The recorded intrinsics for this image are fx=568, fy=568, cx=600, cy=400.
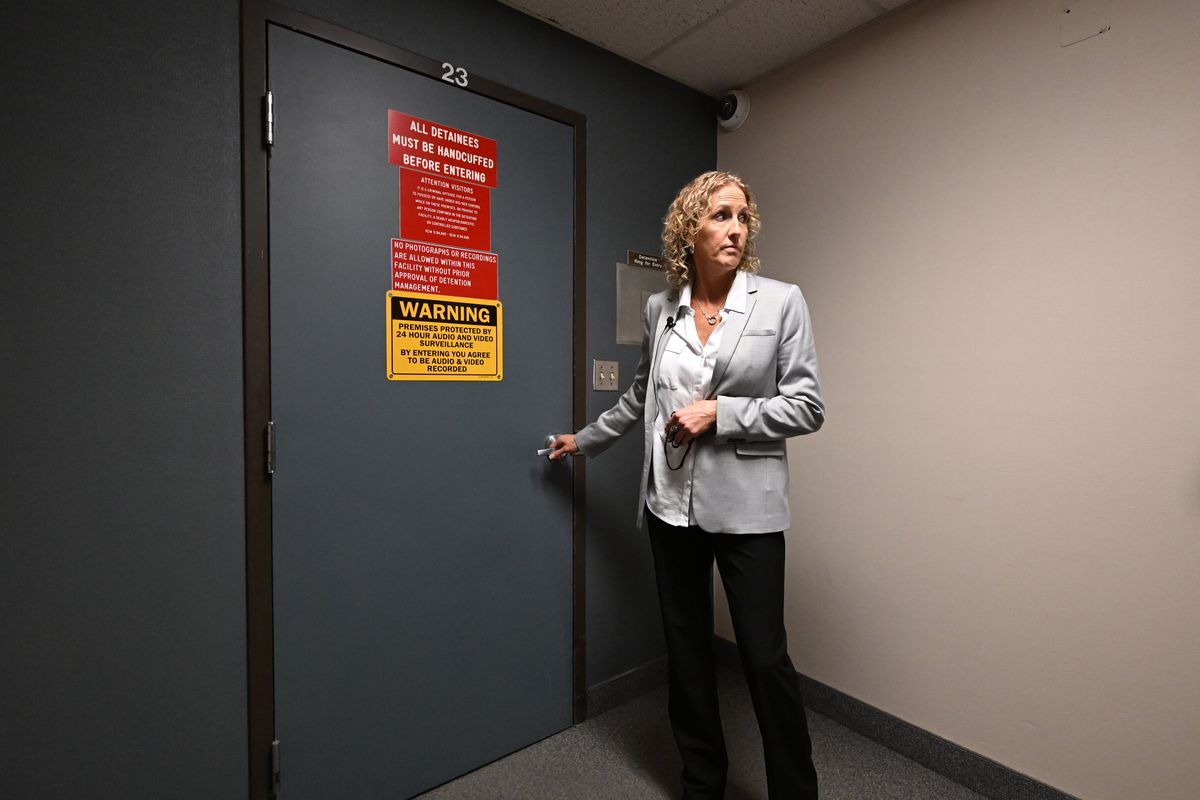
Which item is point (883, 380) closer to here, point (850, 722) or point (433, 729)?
point (850, 722)

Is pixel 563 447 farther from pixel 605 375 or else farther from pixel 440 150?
pixel 440 150

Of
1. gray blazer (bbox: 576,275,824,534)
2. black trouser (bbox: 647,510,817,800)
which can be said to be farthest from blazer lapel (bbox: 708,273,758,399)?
black trouser (bbox: 647,510,817,800)

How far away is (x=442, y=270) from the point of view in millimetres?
1676

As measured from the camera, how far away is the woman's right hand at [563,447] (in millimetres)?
1823

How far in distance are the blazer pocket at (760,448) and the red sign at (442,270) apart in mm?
883

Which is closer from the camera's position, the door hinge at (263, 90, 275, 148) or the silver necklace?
the door hinge at (263, 90, 275, 148)

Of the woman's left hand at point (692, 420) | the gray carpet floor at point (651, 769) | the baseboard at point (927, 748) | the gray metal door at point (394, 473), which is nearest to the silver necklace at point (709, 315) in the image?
the woman's left hand at point (692, 420)

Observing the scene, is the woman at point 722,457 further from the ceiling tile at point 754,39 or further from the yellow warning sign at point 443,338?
the ceiling tile at point 754,39

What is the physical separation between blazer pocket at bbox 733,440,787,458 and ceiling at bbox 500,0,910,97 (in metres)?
1.43

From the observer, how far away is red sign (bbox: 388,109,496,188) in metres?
1.59

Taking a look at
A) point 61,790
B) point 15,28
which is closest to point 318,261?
point 15,28

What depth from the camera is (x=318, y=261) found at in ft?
4.86

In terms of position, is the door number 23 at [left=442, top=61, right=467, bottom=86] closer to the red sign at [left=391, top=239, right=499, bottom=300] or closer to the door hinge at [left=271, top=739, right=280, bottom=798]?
the red sign at [left=391, top=239, right=499, bottom=300]

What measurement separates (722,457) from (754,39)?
156cm
